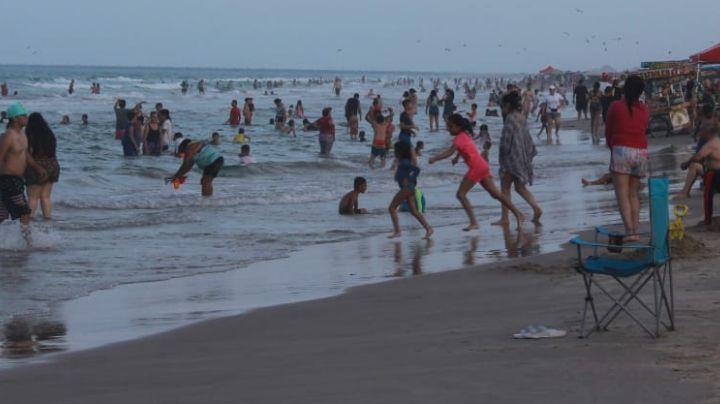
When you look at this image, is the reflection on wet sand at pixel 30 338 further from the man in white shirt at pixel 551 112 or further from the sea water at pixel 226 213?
the man in white shirt at pixel 551 112

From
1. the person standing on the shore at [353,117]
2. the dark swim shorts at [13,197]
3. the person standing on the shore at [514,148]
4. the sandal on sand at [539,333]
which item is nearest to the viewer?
the sandal on sand at [539,333]

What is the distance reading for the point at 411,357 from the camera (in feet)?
19.6

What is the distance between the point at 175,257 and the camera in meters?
12.0

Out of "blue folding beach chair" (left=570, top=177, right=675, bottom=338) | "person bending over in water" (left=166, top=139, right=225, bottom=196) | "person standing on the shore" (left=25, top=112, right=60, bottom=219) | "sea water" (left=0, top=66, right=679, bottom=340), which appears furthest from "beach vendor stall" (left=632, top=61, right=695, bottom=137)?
"blue folding beach chair" (left=570, top=177, right=675, bottom=338)

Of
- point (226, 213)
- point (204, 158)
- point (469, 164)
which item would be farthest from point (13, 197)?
point (204, 158)

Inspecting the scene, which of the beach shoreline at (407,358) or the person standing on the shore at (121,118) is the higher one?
the person standing on the shore at (121,118)

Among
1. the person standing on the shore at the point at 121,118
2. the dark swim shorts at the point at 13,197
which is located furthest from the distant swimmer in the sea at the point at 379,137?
the dark swim shorts at the point at 13,197

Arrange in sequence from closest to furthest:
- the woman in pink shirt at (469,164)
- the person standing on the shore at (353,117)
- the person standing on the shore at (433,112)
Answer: the woman in pink shirt at (469,164) → the person standing on the shore at (353,117) → the person standing on the shore at (433,112)

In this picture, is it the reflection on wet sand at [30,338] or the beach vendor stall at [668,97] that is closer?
the reflection on wet sand at [30,338]

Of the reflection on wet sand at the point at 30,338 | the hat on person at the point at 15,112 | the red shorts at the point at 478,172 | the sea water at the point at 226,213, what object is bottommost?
the sea water at the point at 226,213

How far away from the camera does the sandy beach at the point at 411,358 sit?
17.1 feet

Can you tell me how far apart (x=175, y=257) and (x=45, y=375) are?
5880 millimetres

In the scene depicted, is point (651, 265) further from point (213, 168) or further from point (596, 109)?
point (596, 109)

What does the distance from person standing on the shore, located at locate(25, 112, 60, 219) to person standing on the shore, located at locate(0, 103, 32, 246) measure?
2.94 feet
